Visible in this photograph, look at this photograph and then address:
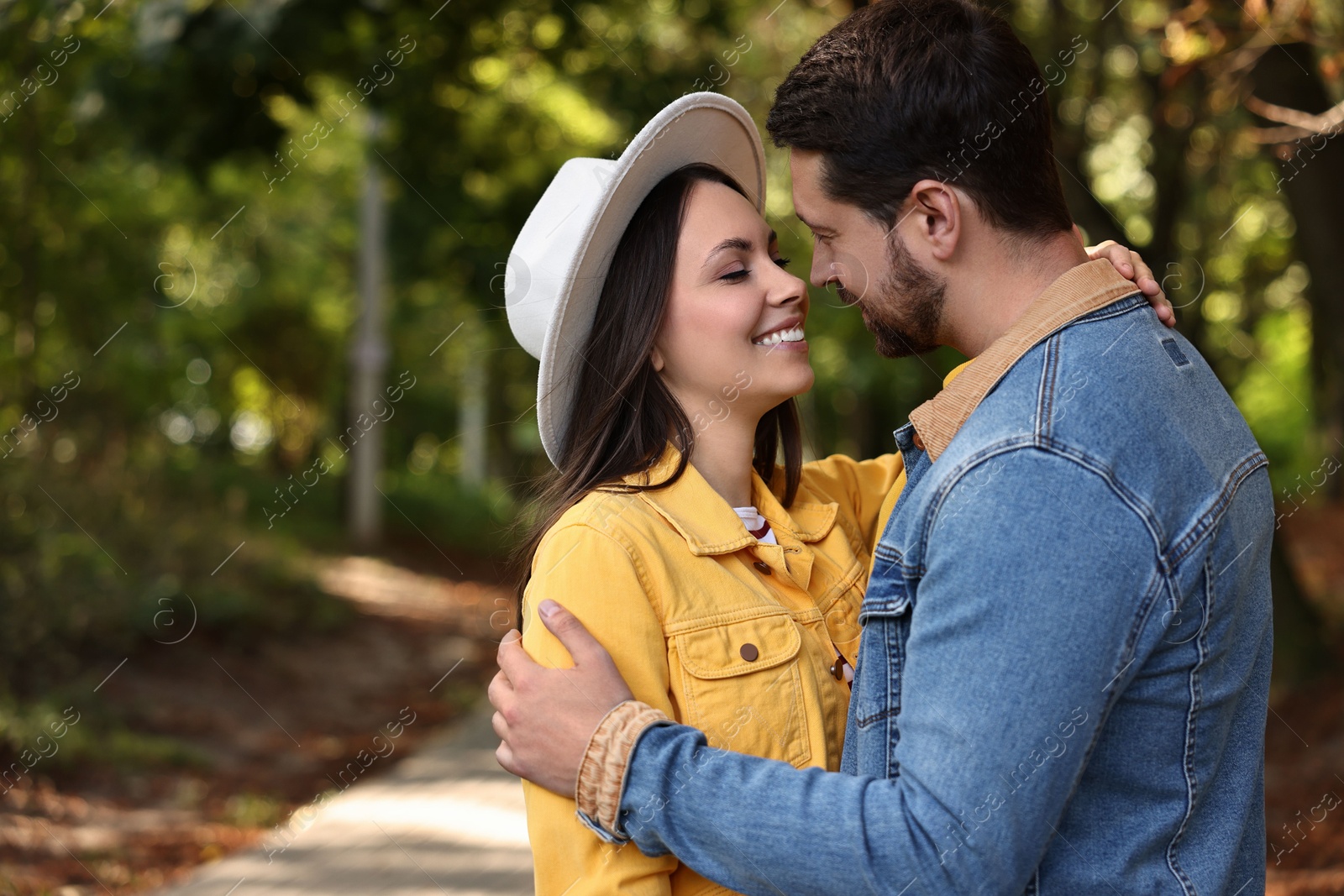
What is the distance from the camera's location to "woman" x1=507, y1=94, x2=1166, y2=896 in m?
1.99

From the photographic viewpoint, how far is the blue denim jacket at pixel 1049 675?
4.62 feet

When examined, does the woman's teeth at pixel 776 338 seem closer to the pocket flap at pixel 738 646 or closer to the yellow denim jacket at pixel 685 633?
the yellow denim jacket at pixel 685 633

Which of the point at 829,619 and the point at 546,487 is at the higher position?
the point at 546,487

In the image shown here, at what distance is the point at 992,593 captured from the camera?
4.65ft

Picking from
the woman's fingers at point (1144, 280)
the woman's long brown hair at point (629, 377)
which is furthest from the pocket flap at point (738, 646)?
the woman's fingers at point (1144, 280)

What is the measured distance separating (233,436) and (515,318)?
2051cm

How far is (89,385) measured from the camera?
419 inches

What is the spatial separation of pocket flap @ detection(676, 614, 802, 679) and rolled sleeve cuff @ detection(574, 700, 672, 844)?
0.25 m

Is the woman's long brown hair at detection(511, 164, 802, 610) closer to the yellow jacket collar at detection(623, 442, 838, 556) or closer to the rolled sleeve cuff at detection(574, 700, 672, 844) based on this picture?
the yellow jacket collar at detection(623, 442, 838, 556)

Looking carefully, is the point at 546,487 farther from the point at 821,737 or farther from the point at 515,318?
the point at 821,737

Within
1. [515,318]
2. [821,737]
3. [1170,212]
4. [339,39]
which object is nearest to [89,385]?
[339,39]

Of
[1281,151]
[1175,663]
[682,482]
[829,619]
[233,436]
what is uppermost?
[682,482]

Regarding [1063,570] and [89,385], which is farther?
[89,385]

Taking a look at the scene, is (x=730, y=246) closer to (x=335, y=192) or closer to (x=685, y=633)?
(x=685, y=633)
